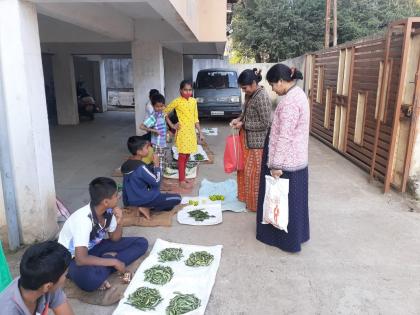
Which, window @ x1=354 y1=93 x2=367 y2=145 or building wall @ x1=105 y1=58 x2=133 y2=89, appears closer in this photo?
window @ x1=354 y1=93 x2=367 y2=145

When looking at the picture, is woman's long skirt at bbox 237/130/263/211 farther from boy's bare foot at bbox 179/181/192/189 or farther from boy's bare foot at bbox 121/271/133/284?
boy's bare foot at bbox 121/271/133/284

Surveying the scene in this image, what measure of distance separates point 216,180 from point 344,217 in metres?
2.18

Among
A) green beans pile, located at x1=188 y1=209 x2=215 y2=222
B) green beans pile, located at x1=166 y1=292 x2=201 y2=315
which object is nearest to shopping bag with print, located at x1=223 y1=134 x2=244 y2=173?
green beans pile, located at x1=188 y1=209 x2=215 y2=222

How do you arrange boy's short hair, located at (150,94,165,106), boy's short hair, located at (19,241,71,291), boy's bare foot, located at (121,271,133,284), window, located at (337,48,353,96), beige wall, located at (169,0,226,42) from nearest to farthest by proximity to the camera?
boy's short hair, located at (19,241,71,291)
boy's bare foot, located at (121,271,133,284)
boy's short hair, located at (150,94,165,106)
window, located at (337,48,353,96)
beige wall, located at (169,0,226,42)

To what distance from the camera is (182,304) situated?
2.70 metres

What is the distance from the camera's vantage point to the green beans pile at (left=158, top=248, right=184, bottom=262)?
339cm

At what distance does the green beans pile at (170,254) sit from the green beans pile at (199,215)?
2.73ft

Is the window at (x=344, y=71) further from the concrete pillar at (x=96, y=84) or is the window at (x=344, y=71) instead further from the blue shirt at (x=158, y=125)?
the concrete pillar at (x=96, y=84)

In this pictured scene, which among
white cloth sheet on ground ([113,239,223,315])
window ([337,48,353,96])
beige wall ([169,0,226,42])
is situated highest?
beige wall ([169,0,226,42])

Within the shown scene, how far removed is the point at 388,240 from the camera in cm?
390

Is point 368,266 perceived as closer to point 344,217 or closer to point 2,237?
point 344,217

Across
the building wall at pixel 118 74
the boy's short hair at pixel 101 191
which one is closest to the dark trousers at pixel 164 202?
the boy's short hair at pixel 101 191

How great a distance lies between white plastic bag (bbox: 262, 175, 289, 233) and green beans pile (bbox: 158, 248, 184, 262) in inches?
35.6

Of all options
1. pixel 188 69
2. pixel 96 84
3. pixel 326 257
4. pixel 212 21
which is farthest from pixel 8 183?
pixel 188 69
